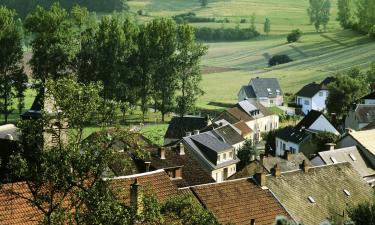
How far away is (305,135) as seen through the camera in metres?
67.9

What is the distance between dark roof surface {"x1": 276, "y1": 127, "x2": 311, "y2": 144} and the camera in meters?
67.8

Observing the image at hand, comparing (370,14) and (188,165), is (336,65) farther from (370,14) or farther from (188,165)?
(188,165)

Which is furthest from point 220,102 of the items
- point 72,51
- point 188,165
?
point 188,165

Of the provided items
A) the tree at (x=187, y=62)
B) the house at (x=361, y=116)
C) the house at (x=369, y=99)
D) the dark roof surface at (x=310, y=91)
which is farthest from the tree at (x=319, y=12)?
the house at (x=361, y=116)

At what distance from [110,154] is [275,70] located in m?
113

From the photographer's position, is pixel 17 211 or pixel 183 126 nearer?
pixel 17 211

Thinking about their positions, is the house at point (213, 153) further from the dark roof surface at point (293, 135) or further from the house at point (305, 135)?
the dark roof surface at point (293, 135)

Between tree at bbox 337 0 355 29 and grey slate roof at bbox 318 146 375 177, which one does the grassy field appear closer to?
tree at bbox 337 0 355 29

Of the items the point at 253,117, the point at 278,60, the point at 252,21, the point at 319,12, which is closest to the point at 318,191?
the point at 253,117

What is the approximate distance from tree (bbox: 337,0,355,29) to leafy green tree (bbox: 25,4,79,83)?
300ft

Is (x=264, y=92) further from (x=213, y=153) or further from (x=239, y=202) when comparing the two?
(x=239, y=202)

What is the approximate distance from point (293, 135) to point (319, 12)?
122460 millimetres

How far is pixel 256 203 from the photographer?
3647 cm

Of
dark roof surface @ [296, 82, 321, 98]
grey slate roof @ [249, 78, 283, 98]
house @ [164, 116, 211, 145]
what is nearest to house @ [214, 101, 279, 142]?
house @ [164, 116, 211, 145]
